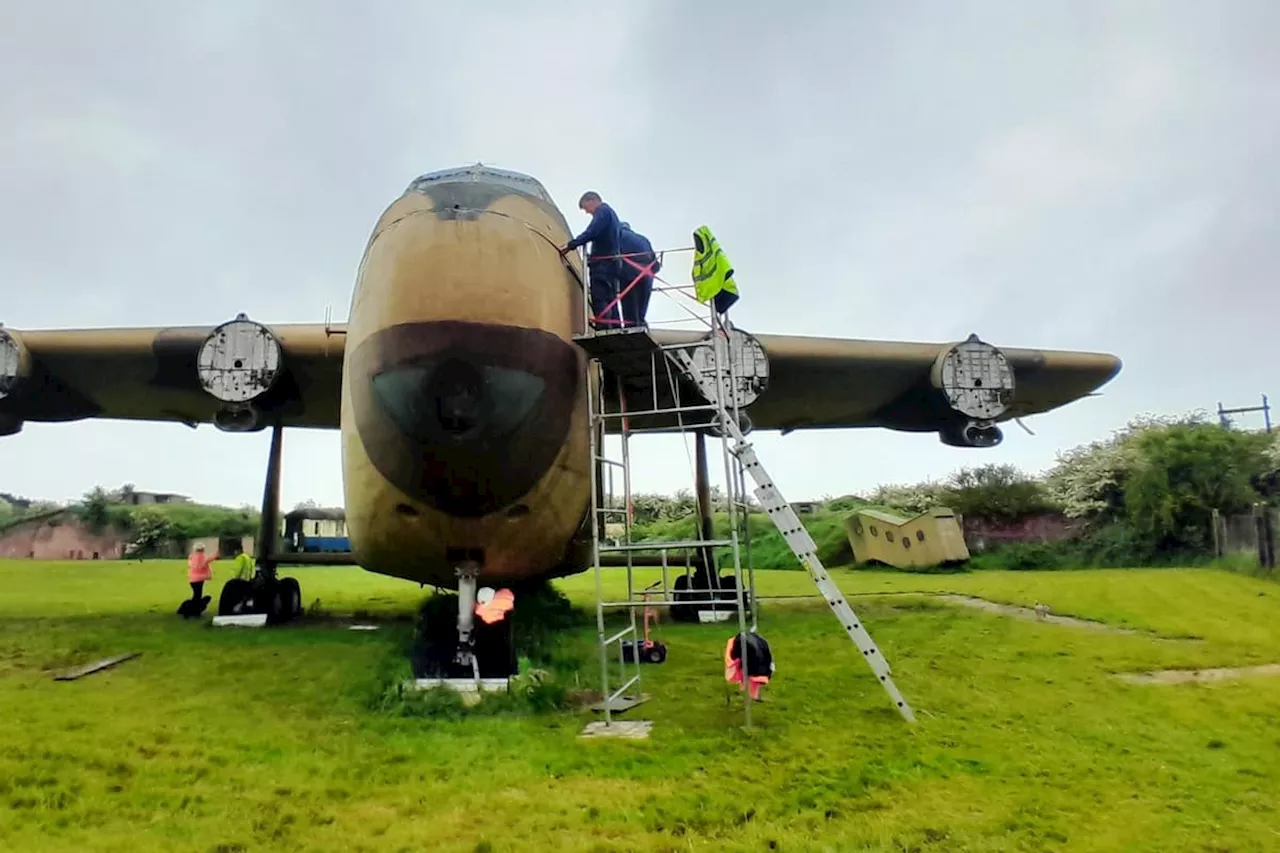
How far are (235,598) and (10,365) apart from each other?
13.4ft

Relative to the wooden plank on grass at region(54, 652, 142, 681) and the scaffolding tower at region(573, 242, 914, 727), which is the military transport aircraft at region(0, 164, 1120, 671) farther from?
the wooden plank on grass at region(54, 652, 142, 681)

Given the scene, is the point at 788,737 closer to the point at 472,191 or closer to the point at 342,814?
the point at 342,814

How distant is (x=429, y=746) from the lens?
504 cm

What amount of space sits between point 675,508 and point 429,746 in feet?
129

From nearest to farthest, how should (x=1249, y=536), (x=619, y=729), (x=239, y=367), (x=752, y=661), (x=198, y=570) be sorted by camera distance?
(x=619, y=729) → (x=752, y=661) → (x=239, y=367) → (x=198, y=570) → (x=1249, y=536)

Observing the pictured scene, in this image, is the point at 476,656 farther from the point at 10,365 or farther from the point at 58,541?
the point at 58,541

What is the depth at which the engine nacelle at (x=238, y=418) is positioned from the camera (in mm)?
9938

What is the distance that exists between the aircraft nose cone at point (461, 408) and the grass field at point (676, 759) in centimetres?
167

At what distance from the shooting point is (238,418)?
9992 mm

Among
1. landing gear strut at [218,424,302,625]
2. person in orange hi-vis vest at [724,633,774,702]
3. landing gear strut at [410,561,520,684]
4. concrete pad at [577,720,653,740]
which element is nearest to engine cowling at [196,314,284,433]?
landing gear strut at [218,424,302,625]

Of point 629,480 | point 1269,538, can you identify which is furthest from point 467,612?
point 1269,538

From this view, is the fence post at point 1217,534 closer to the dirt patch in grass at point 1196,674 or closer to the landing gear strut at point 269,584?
the dirt patch in grass at point 1196,674

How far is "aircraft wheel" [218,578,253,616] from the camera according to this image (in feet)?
38.3

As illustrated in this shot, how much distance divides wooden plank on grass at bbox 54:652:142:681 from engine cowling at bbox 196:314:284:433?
2811 millimetres
